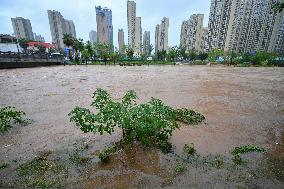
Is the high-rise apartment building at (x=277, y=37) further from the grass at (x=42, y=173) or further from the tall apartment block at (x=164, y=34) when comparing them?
the grass at (x=42, y=173)

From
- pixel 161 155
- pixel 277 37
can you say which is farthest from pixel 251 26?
pixel 161 155

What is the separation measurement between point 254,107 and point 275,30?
101149 mm

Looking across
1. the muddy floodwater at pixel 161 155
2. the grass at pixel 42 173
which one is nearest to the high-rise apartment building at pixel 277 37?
the muddy floodwater at pixel 161 155

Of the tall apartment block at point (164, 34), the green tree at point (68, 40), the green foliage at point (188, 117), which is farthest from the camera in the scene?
the tall apartment block at point (164, 34)

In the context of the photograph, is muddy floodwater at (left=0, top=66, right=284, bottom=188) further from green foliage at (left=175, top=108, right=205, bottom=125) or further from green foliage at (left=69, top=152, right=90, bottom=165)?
green foliage at (left=175, top=108, right=205, bottom=125)

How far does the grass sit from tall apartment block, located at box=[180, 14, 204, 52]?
119 meters

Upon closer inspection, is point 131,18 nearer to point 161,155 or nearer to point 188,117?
point 188,117

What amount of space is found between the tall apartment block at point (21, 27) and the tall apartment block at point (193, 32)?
107338 millimetres

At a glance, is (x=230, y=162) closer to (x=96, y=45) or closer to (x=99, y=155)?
(x=99, y=155)

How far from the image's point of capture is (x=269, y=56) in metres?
68.7

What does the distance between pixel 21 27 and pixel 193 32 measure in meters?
115

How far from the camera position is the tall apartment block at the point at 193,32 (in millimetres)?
123000

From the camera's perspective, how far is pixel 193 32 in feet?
422

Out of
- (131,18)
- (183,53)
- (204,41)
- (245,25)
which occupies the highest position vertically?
(131,18)
